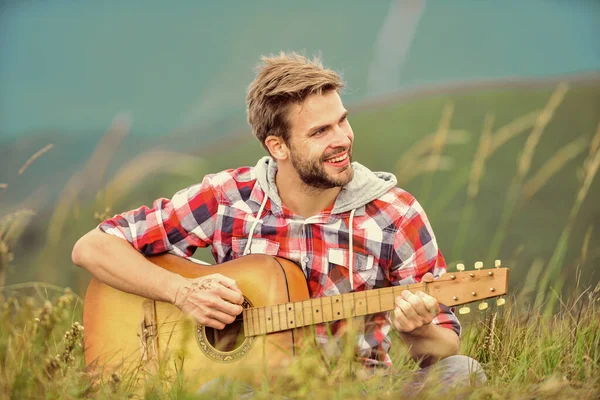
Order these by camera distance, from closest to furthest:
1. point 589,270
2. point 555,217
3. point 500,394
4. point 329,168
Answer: point 500,394 < point 329,168 < point 589,270 < point 555,217

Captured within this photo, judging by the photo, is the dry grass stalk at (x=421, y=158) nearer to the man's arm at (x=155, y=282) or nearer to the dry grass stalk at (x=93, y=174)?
the man's arm at (x=155, y=282)

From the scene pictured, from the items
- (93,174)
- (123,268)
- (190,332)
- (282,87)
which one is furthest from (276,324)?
(93,174)

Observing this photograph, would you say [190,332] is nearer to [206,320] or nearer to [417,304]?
[206,320]

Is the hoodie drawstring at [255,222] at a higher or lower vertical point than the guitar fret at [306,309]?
higher

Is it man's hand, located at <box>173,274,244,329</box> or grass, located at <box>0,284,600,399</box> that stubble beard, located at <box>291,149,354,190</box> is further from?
grass, located at <box>0,284,600,399</box>

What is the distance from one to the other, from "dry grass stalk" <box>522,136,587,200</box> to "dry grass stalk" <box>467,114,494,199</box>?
0.91 ft

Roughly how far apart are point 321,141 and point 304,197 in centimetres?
25

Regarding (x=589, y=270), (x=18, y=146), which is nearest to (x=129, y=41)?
(x=18, y=146)

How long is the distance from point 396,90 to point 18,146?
2184 mm

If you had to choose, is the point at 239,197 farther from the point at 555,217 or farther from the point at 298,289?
the point at 555,217

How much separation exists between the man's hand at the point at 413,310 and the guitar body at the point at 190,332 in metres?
0.44

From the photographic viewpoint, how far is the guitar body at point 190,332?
2.75 m

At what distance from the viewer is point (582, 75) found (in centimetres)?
412

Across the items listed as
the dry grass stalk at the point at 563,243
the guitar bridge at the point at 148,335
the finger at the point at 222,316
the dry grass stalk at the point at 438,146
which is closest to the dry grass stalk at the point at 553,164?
the dry grass stalk at the point at 563,243
